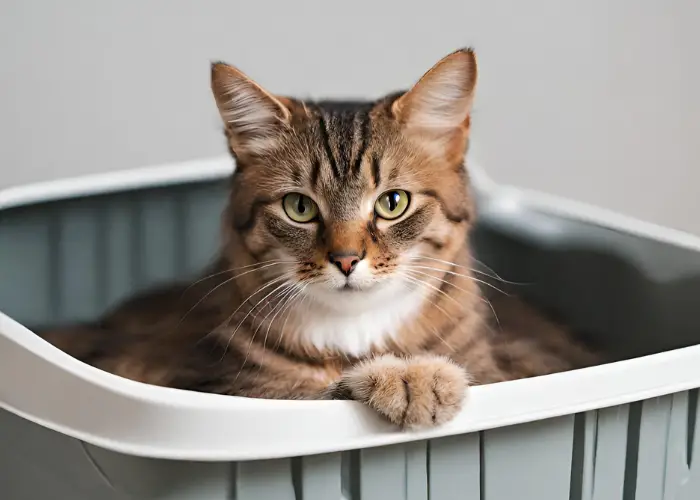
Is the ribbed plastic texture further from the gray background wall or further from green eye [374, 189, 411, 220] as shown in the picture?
the gray background wall

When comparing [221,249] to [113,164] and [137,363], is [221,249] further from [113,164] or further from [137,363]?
[113,164]

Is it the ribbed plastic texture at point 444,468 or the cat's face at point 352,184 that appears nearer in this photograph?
the ribbed plastic texture at point 444,468

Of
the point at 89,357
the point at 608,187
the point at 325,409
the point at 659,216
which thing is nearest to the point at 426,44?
the point at 608,187

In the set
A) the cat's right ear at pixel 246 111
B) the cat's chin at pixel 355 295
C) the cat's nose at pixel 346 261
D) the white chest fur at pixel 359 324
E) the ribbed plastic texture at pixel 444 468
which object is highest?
the cat's right ear at pixel 246 111

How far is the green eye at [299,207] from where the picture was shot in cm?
125

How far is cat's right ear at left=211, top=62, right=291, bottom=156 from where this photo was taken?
1.22m

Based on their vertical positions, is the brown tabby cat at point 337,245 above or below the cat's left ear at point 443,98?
below

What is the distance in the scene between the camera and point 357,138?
1.25 metres

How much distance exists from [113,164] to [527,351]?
1.14 m

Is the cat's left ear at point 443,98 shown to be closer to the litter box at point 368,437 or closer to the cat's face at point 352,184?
the cat's face at point 352,184

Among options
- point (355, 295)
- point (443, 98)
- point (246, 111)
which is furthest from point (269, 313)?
point (443, 98)

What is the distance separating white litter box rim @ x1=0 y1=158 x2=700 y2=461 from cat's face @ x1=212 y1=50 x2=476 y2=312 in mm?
245

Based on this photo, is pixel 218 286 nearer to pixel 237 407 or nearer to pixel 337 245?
pixel 337 245

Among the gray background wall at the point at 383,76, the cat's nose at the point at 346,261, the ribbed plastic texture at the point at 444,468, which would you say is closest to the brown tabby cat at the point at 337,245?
the cat's nose at the point at 346,261
